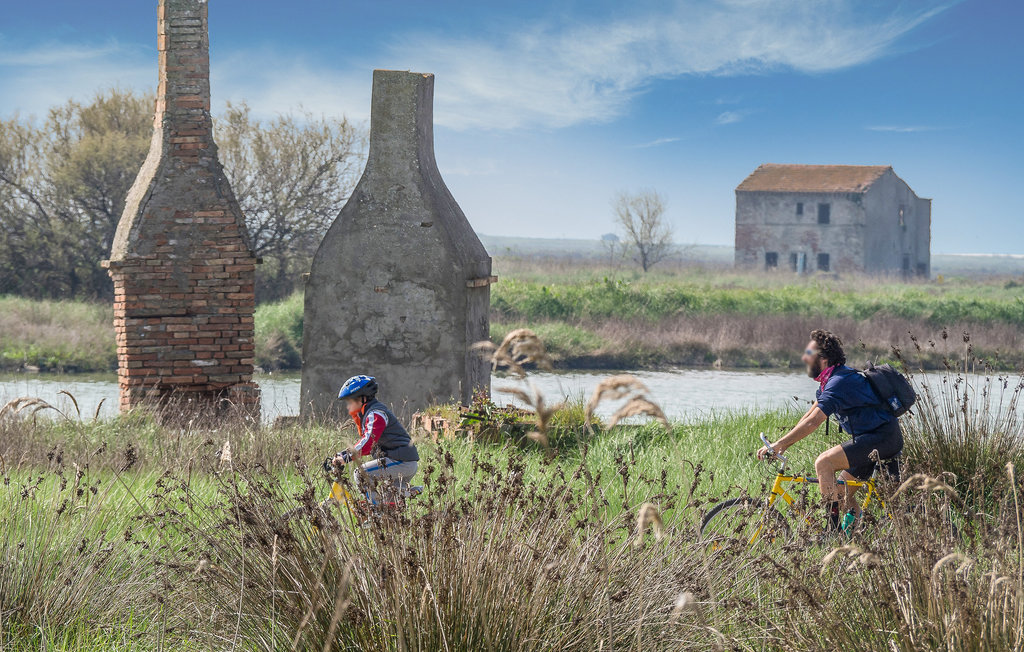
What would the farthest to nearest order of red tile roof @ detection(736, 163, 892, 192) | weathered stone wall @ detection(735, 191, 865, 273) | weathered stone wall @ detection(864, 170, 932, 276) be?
1. red tile roof @ detection(736, 163, 892, 192)
2. weathered stone wall @ detection(864, 170, 932, 276)
3. weathered stone wall @ detection(735, 191, 865, 273)

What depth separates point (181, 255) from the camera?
1226 centimetres

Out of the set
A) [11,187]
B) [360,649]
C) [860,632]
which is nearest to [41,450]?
[360,649]

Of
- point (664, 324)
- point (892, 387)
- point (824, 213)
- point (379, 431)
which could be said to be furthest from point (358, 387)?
point (824, 213)

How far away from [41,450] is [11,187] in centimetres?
3106

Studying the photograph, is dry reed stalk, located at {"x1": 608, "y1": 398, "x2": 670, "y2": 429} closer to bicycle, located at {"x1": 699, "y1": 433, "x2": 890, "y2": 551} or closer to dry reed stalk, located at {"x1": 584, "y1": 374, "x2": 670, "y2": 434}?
dry reed stalk, located at {"x1": 584, "y1": 374, "x2": 670, "y2": 434}

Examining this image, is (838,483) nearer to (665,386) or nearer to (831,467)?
(831,467)

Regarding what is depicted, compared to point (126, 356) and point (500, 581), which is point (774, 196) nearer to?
point (126, 356)

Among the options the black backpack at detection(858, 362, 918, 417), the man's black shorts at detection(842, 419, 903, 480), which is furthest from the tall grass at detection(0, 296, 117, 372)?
the black backpack at detection(858, 362, 918, 417)

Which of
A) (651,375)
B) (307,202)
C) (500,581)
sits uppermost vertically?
(307,202)

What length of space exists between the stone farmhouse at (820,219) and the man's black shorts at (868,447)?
51.9 metres

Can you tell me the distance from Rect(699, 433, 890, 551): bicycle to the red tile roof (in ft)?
172

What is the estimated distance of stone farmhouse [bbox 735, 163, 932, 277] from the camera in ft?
183

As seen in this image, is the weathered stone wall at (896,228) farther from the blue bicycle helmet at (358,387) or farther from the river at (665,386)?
the blue bicycle helmet at (358,387)

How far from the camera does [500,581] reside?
149 inches
